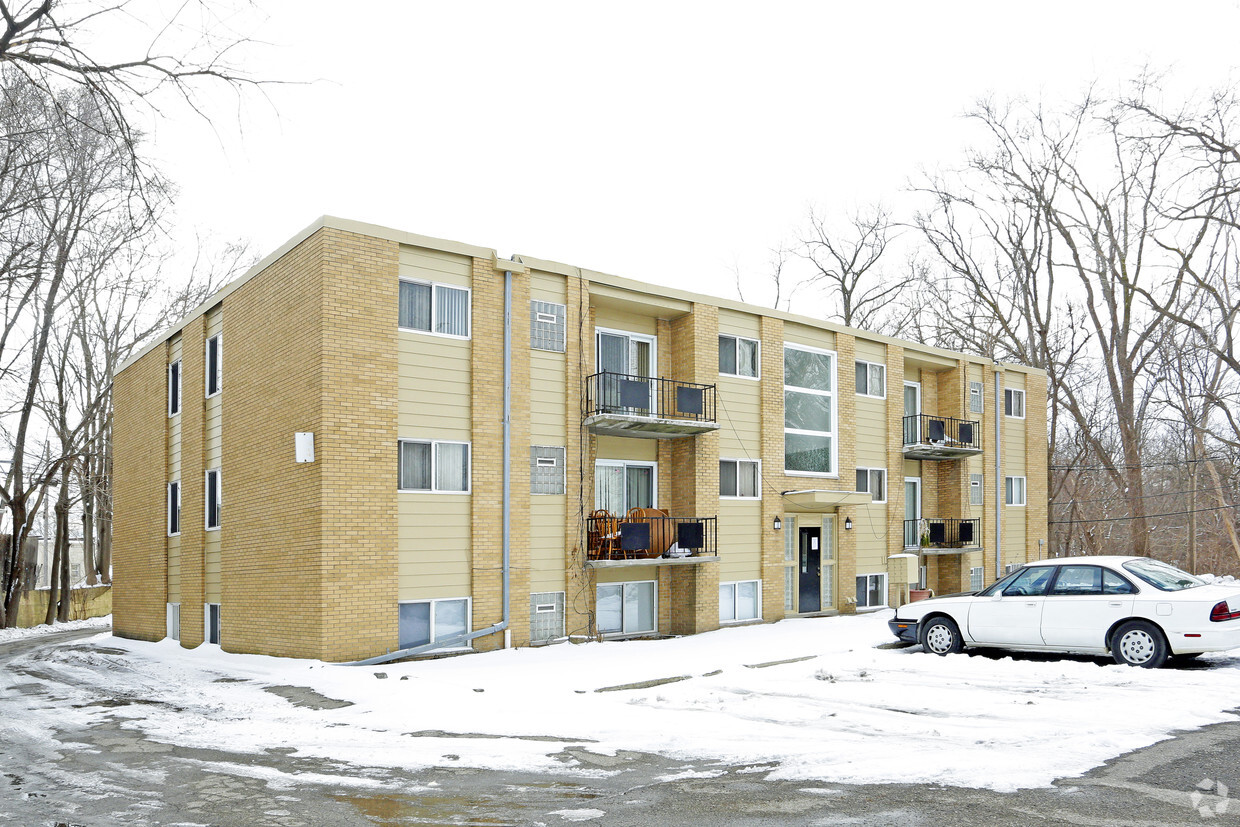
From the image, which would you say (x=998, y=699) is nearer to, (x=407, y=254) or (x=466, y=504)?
(x=466, y=504)

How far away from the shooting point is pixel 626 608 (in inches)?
750

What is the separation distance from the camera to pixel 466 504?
16.4m

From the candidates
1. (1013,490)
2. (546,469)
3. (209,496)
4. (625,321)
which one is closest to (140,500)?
(209,496)

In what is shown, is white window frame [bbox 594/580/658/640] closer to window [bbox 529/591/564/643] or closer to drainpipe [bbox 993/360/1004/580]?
window [bbox 529/591/564/643]

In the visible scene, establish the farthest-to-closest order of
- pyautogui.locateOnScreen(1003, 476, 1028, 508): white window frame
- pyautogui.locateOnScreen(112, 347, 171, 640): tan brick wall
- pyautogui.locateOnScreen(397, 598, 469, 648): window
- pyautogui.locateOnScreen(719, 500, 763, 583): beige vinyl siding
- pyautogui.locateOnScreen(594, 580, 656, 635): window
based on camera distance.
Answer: pyautogui.locateOnScreen(1003, 476, 1028, 508): white window frame → pyautogui.locateOnScreen(112, 347, 171, 640): tan brick wall → pyautogui.locateOnScreen(719, 500, 763, 583): beige vinyl siding → pyautogui.locateOnScreen(594, 580, 656, 635): window → pyautogui.locateOnScreen(397, 598, 469, 648): window

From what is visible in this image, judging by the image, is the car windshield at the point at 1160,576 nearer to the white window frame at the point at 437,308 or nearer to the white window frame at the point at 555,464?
the white window frame at the point at 555,464

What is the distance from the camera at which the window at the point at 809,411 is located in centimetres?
2209

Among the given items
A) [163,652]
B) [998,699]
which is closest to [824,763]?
[998,699]

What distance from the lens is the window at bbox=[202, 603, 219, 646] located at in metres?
18.8

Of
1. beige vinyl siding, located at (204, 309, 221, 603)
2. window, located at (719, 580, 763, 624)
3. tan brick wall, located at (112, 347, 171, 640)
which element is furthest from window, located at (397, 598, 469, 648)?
tan brick wall, located at (112, 347, 171, 640)

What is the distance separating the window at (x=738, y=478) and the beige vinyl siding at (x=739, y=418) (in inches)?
7.4

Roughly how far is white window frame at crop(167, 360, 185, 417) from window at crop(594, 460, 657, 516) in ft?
32.5

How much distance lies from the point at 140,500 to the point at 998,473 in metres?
23.1

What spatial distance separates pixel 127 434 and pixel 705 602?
15385 mm
